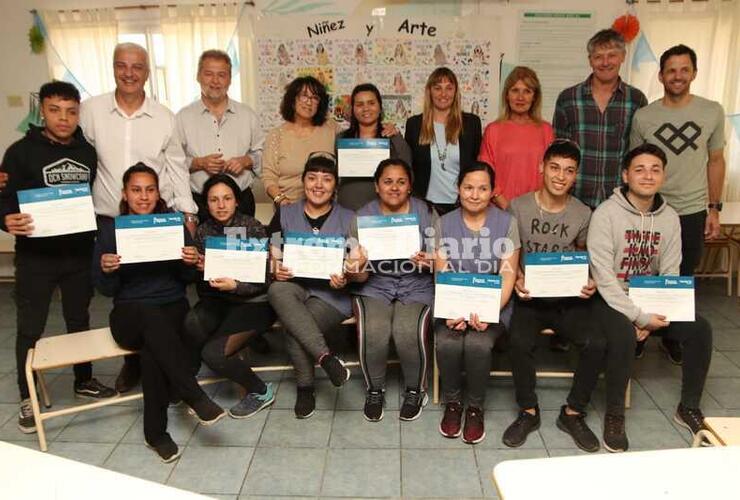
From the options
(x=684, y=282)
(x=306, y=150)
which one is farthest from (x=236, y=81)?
(x=684, y=282)

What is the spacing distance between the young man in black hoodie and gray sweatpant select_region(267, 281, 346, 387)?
0.98 meters

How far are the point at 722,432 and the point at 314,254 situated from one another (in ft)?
5.81

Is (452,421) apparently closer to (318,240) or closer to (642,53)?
(318,240)

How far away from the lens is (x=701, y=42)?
14.4 ft

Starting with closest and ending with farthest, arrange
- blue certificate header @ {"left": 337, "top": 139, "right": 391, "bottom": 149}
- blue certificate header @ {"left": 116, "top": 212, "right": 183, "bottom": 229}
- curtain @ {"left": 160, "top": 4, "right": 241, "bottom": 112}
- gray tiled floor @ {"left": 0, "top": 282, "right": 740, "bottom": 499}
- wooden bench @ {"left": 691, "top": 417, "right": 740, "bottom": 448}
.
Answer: wooden bench @ {"left": 691, "top": 417, "right": 740, "bottom": 448} → gray tiled floor @ {"left": 0, "top": 282, "right": 740, "bottom": 499} → blue certificate header @ {"left": 116, "top": 212, "right": 183, "bottom": 229} → blue certificate header @ {"left": 337, "top": 139, "right": 391, "bottom": 149} → curtain @ {"left": 160, "top": 4, "right": 241, "bottom": 112}

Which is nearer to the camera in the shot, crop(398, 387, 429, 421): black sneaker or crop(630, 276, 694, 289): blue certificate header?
crop(630, 276, 694, 289): blue certificate header

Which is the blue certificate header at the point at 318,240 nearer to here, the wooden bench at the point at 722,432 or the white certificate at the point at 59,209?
the white certificate at the point at 59,209

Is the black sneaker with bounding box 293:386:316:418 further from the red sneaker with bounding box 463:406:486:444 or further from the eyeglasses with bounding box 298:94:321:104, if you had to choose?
the eyeglasses with bounding box 298:94:321:104

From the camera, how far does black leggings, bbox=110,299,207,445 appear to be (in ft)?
7.91

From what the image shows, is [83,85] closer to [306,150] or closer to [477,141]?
[306,150]

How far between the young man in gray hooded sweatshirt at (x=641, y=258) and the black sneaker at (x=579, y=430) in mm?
80

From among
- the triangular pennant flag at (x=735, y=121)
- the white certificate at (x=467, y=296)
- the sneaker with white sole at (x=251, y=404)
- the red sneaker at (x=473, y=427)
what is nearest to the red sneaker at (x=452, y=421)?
the red sneaker at (x=473, y=427)

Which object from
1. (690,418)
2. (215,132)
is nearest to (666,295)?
(690,418)

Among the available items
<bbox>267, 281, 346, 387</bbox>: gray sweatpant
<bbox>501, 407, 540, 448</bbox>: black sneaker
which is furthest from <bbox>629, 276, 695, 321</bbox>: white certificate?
<bbox>267, 281, 346, 387</bbox>: gray sweatpant
